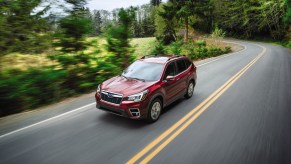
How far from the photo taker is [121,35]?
13273 millimetres

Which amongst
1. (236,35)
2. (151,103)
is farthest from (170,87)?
(236,35)

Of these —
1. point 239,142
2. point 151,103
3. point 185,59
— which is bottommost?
point 239,142

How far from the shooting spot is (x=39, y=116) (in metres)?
6.81

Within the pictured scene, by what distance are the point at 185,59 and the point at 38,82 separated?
18.2 feet

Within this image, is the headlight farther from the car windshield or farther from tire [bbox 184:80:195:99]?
tire [bbox 184:80:195:99]

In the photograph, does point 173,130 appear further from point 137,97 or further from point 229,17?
point 229,17

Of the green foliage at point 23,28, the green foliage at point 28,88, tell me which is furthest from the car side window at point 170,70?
the green foliage at point 23,28

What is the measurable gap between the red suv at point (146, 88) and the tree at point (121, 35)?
536 cm

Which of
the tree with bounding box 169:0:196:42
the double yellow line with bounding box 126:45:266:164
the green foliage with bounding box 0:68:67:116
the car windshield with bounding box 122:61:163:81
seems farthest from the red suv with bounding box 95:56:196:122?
the tree with bounding box 169:0:196:42

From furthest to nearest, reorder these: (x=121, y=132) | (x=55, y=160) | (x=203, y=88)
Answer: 1. (x=203, y=88)
2. (x=121, y=132)
3. (x=55, y=160)

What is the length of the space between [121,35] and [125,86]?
24.9 ft

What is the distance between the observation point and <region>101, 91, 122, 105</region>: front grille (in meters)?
5.94

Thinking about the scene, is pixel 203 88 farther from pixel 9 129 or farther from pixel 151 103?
pixel 9 129

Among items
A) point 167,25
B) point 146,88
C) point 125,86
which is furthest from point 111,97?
point 167,25
